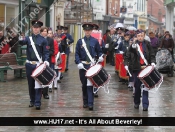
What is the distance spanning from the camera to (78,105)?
12094 mm

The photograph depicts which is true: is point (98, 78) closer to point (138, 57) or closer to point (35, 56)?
point (138, 57)

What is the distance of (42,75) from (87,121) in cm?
182

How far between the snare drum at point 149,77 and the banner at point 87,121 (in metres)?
0.99

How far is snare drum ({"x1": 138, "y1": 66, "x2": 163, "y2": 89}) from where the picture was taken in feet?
36.7

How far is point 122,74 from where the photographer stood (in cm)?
1722

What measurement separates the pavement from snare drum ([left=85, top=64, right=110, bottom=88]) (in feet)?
2.01

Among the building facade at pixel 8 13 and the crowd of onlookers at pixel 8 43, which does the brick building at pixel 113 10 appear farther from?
the crowd of onlookers at pixel 8 43

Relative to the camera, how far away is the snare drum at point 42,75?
11.3 metres

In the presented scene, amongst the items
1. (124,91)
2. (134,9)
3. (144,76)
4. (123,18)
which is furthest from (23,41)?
(134,9)

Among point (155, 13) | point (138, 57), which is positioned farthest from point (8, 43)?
point (155, 13)

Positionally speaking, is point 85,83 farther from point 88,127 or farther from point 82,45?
point 88,127

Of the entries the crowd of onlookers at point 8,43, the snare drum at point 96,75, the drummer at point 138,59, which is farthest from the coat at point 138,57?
the crowd of onlookers at point 8,43

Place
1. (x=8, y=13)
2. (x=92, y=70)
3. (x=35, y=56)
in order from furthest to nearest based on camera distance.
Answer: (x=8, y=13)
(x=35, y=56)
(x=92, y=70)

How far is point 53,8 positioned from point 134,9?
109ft
